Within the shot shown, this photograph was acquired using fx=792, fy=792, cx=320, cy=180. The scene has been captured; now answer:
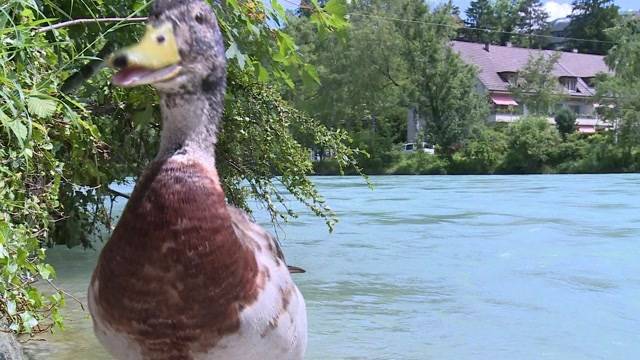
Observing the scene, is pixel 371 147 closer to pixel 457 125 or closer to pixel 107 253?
pixel 457 125

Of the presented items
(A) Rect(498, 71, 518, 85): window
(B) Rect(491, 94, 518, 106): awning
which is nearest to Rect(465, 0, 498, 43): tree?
(A) Rect(498, 71, 518, 85): window

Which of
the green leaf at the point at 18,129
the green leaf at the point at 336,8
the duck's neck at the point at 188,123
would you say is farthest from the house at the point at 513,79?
the duck's neck at the point at 188,123

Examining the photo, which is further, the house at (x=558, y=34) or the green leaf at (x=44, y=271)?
the house at (x=558, y=34)

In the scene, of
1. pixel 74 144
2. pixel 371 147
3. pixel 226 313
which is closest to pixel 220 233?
pixel 226 313

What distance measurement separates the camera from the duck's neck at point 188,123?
7.43 feet

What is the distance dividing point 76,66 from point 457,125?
39833 mm

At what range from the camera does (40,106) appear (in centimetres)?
295

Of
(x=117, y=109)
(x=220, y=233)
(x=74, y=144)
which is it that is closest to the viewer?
(x=220, y=233)

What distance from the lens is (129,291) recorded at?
→ 2.18 meters

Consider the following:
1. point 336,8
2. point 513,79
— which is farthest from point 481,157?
point 336,8

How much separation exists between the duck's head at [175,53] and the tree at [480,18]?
81.0 metres

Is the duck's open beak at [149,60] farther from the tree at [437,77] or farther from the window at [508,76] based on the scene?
the window at [508,76]

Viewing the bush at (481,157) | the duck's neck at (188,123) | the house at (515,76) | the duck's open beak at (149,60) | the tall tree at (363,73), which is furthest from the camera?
the house at (515,76)

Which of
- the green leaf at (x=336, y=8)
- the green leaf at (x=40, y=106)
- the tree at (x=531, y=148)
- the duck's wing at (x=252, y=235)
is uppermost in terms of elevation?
the green leaf at (x=336, y=8)
